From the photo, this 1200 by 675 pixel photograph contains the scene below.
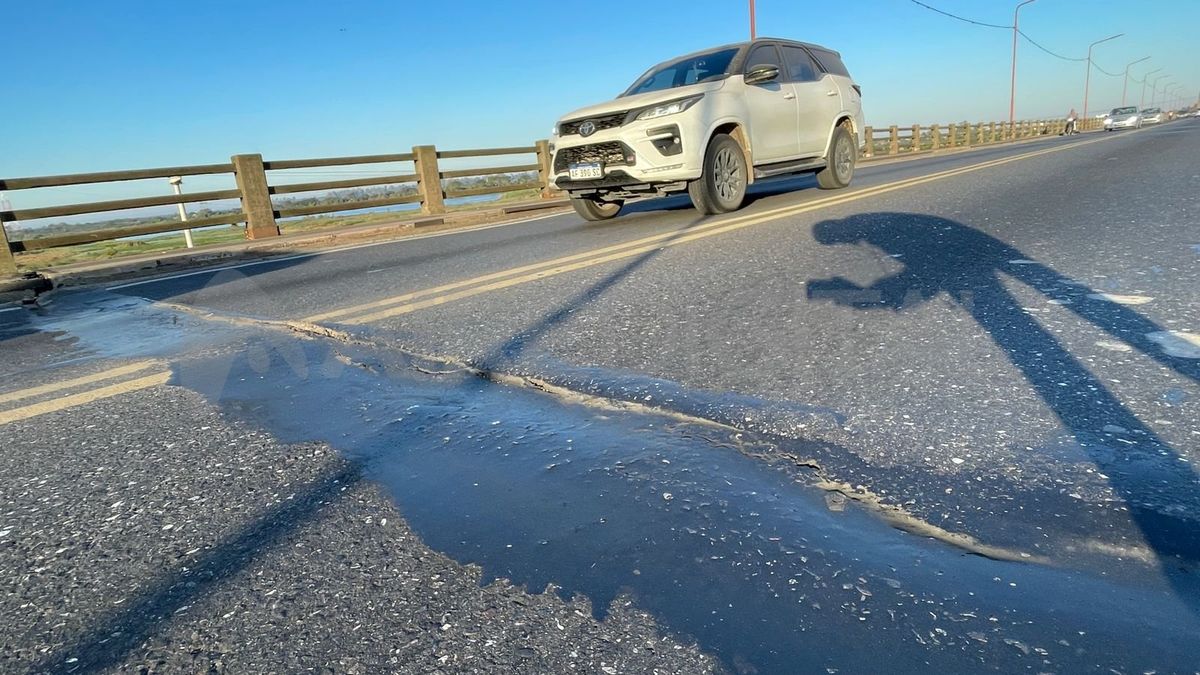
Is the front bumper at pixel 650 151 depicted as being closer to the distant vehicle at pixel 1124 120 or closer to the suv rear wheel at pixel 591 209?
the suv rear wheel at pixel 591 209

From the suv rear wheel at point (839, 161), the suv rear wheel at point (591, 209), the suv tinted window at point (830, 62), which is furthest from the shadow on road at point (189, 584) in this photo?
the suv tinted window at point (830, 62)

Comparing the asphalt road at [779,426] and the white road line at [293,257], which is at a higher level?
the white road line at [293,257]

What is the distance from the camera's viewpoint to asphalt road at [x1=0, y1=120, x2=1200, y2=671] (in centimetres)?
128

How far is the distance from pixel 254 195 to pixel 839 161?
8440mm

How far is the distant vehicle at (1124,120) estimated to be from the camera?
1570 inches

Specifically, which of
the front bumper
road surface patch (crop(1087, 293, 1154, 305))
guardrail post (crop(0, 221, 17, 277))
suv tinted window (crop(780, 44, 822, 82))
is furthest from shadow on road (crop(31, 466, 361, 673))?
guardrail post (crop(0, 221, 17, 277))

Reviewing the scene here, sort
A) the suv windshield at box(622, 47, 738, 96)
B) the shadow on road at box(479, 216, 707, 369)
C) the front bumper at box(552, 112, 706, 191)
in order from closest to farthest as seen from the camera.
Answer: the shadow on road at box(479, 216, 707, 369) < the front bumper at box(552, 112, 706, 191) < the suv windshield at box(622, 47, 738, 96)

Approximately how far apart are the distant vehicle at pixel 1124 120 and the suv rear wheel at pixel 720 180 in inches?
1747

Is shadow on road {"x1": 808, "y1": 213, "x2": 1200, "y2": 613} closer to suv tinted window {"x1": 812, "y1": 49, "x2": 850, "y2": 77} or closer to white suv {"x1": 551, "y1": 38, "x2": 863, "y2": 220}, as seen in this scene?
white suv {"x1": 551, "y1": 38, "x2": 863, "y2": 220}

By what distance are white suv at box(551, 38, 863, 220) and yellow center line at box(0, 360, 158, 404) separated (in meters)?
4.70

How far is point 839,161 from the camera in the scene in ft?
31.2

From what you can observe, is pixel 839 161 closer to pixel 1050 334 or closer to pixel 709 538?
pixel 1050 334

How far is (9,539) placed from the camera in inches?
68.5

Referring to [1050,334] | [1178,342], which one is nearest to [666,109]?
[1050,334]
